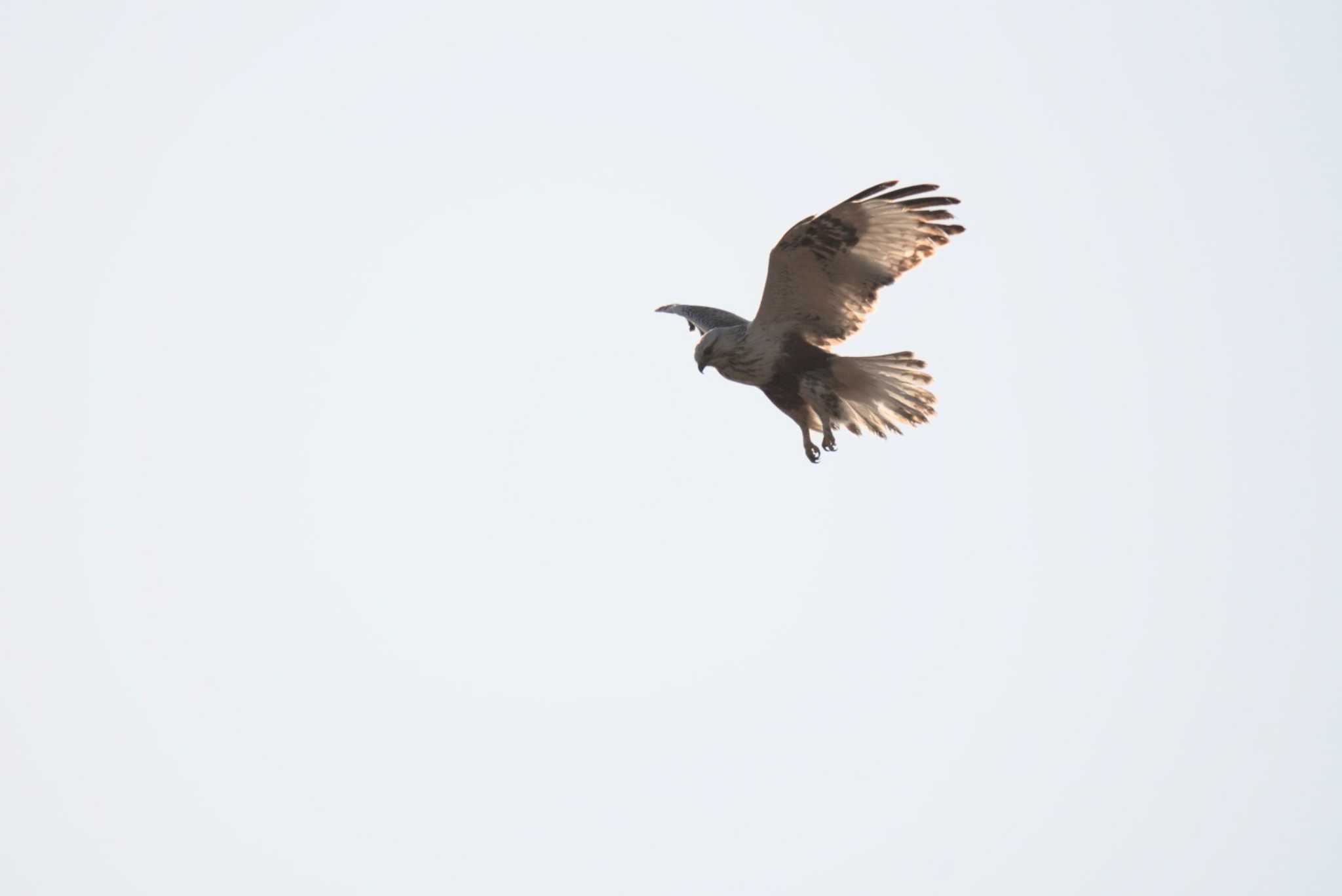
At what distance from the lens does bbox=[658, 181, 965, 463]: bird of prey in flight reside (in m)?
11.4

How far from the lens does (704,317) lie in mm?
14672

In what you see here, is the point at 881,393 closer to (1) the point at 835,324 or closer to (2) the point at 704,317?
(1) the point at 835,324

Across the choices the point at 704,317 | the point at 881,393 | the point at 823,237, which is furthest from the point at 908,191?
the point at 704,317

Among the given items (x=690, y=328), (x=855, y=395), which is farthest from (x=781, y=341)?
(x=690, y=328)

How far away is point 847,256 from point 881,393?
63.0 inches

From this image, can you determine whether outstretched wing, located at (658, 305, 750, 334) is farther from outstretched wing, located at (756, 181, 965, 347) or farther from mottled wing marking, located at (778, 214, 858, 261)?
mottled wing marking, located at (778, 214, 858, 261)

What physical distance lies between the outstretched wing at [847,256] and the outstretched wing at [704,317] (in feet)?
4.09

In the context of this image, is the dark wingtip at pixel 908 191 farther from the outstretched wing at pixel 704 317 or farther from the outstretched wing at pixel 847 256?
the outstretched wing at pixel 704 317

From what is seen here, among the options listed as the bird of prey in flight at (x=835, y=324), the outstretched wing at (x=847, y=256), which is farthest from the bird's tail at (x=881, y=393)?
the outstretched wing at (x=847, y=256)

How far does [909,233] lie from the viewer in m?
11.5

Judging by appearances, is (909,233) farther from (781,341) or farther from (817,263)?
(781,341)

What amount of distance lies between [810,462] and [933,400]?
1.17 meters

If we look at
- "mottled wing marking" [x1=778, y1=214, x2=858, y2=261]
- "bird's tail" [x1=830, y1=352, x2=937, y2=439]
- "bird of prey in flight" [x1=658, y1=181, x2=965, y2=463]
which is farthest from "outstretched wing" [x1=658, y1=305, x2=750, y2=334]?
"mottled wing marking" [x1=778, y1=214, x2=858, y2=261]

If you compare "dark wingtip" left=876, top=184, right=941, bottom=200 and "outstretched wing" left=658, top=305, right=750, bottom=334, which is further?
"outstretched wing" left=658, top=305, right=750, bottom=334
